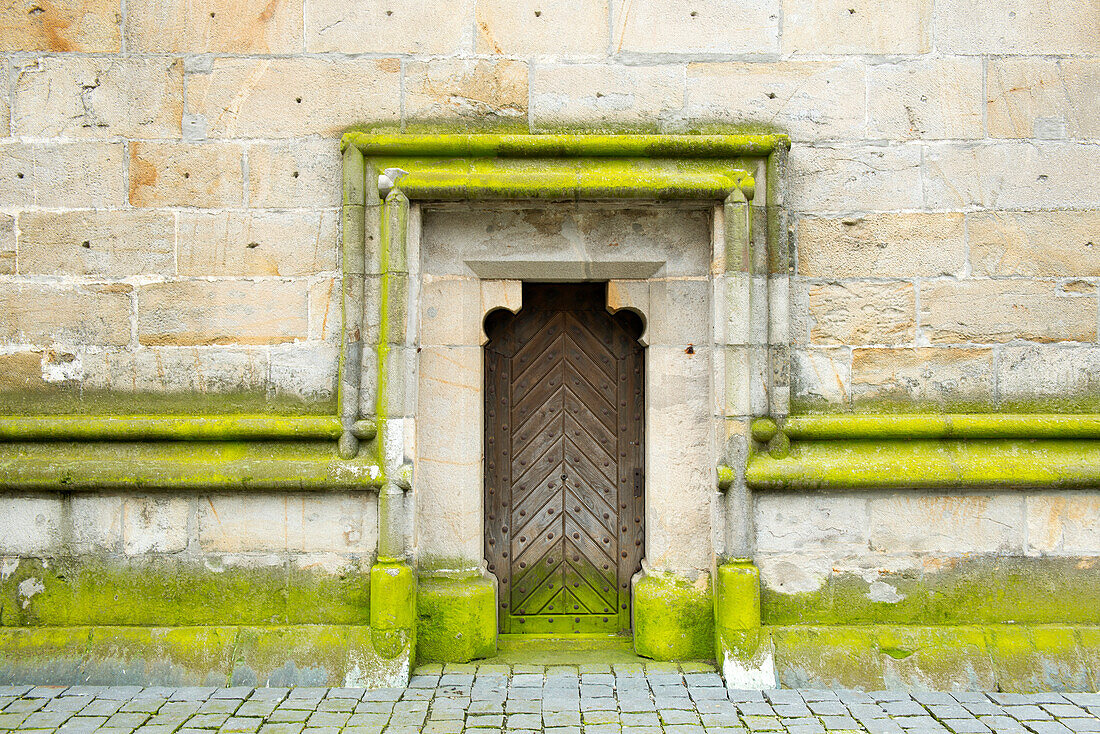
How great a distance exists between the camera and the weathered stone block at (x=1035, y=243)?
408cm

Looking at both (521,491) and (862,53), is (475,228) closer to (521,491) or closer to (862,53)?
(521,491)

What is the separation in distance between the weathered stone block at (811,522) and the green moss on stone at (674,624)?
46 cm

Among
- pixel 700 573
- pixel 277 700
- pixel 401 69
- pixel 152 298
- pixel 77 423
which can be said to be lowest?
pixel 277 700

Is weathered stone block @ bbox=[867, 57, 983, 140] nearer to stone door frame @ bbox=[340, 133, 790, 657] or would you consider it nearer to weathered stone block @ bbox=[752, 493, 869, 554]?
stone door frame @ bbox=[340, 133, 790, 657]

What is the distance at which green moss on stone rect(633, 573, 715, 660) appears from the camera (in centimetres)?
403

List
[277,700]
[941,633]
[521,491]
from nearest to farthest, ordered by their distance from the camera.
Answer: [277,700] → [941,633] → [521,491]

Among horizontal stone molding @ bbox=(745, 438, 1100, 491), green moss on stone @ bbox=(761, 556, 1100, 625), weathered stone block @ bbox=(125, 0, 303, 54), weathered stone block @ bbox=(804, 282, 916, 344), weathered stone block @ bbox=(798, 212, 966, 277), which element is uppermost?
weathered stone block @ bbox=(125, 0, 303, 54)

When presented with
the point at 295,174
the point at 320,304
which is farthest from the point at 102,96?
the point at 320,304

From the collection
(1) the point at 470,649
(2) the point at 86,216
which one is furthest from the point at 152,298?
(1) the point at 470,649

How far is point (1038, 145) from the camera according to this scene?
409 cm

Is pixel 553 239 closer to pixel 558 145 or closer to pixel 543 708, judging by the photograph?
pixel 558 145

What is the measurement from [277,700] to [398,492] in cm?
109

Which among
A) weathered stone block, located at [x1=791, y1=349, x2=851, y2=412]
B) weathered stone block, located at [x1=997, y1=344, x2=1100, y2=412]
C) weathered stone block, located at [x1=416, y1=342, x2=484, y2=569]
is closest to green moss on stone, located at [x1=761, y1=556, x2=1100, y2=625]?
weathered stone block, located at [x1=997, y1=344, x2=1100, y2=412]

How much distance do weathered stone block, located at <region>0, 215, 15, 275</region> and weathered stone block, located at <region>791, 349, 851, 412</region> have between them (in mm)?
4103
